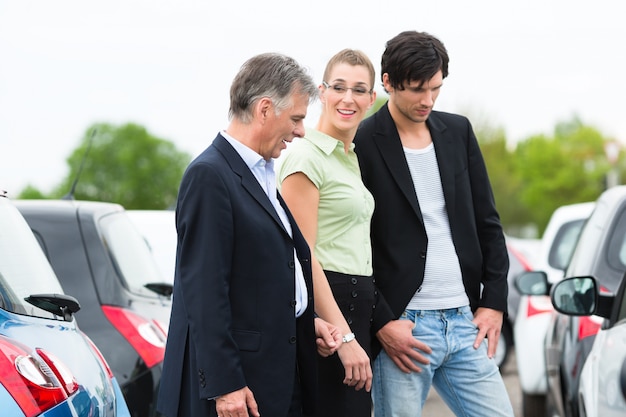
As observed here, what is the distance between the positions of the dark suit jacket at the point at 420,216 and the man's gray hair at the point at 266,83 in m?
0.73

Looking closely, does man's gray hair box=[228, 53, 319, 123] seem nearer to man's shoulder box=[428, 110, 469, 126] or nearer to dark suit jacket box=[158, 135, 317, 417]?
dark suit jacket box=[158, 135, 317, 417]

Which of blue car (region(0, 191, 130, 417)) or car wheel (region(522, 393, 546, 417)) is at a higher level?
blue car (region(0, 191, 130, 417))

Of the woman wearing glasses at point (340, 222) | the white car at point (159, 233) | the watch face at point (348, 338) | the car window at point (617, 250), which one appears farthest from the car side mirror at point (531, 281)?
the watch face at point (348, 338)

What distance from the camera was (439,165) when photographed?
4.09 metres

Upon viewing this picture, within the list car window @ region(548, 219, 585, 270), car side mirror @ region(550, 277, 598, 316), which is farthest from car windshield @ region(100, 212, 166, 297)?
car window @ region(548, 219, 585, 270)

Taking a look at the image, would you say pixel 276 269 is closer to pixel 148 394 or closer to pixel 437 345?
pixel 437 345

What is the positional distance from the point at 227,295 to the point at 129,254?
9.52 ft

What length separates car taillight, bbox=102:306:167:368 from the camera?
534 cm

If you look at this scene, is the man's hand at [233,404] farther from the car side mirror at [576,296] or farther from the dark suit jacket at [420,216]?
the car side mirror at [576,296]

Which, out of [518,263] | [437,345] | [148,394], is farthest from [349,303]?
[518,263]

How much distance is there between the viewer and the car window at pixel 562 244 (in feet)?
31.7

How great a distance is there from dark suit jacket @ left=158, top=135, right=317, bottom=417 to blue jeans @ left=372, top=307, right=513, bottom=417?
0.77 m

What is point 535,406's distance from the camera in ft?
25.3

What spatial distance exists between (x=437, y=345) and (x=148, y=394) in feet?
6.23
